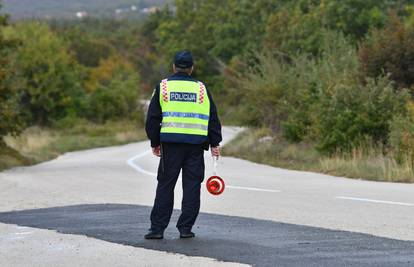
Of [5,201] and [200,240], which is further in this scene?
[5,201]

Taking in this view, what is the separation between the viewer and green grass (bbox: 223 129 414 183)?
19.3 metres

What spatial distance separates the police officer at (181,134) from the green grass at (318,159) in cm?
909

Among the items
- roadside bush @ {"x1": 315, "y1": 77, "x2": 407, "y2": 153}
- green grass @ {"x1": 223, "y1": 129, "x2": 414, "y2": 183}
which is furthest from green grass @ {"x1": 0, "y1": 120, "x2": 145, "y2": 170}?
roadside bush @ {"x1": 315, "y1": 77, "x2": 407, "y2": 153}

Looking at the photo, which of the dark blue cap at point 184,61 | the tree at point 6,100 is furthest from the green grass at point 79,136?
the dark blue cap at point 184,61

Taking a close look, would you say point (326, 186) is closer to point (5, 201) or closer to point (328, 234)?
point (5, 201)

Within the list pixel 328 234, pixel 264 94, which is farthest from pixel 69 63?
pixel 328 234

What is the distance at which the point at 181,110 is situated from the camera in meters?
9.65

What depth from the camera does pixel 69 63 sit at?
6931 cm

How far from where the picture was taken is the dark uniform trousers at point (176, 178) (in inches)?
383

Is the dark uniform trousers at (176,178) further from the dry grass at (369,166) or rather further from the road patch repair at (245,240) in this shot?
the dry grass at (369,166)

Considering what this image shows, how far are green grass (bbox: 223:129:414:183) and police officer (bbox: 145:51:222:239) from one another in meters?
9.09

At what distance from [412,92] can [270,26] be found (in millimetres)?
34312

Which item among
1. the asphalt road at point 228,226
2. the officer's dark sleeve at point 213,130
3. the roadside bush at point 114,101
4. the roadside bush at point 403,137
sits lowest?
the roadside bush at point 114,101

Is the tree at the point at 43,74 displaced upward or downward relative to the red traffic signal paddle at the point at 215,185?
downward
